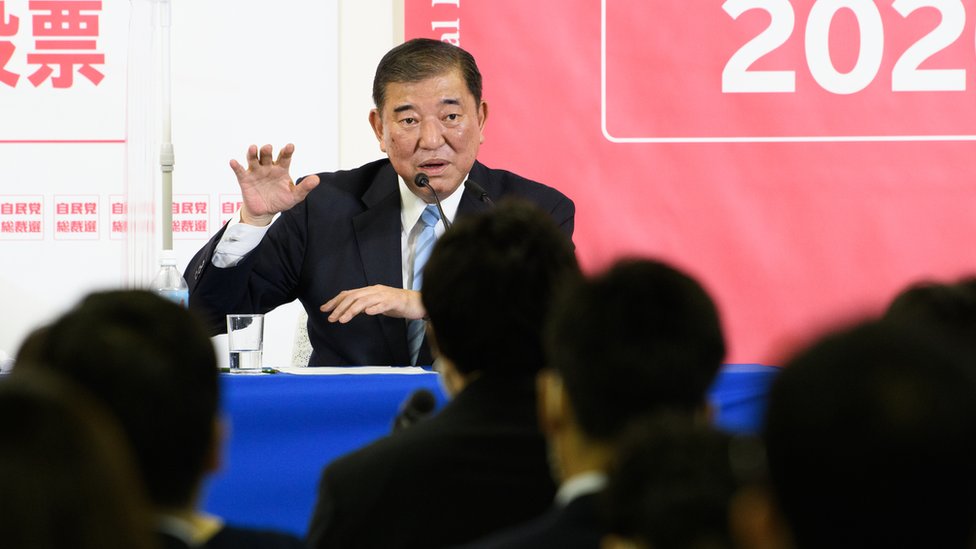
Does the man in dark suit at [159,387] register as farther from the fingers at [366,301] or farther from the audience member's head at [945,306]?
the fingers at [366,301]

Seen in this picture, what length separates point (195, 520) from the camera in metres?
0.87

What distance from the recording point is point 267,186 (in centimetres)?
254

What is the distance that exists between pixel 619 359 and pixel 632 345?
17 millimetres

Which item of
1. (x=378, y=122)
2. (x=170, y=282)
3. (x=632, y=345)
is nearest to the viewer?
(x=632, y=345)

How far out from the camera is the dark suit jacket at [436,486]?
1.12m

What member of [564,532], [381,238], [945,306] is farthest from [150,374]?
[381,238]

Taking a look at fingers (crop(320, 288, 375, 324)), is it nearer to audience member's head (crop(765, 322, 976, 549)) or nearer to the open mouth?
the open mouth

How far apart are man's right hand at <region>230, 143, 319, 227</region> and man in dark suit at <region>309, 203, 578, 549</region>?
1.28m

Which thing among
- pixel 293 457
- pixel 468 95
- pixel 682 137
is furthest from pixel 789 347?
pixel 682 137

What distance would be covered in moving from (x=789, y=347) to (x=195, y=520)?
0.47 m

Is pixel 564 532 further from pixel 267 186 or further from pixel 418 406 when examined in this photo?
pixel 267 186

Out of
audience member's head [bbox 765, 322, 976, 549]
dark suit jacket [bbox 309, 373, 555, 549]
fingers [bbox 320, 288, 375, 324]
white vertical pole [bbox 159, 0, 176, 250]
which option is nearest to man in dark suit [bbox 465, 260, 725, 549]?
dark suit jacket [bbox 309, 373, 555, 549]

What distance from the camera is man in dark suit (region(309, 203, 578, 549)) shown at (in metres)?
1.12

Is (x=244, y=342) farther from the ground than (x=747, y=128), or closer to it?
closer to it
